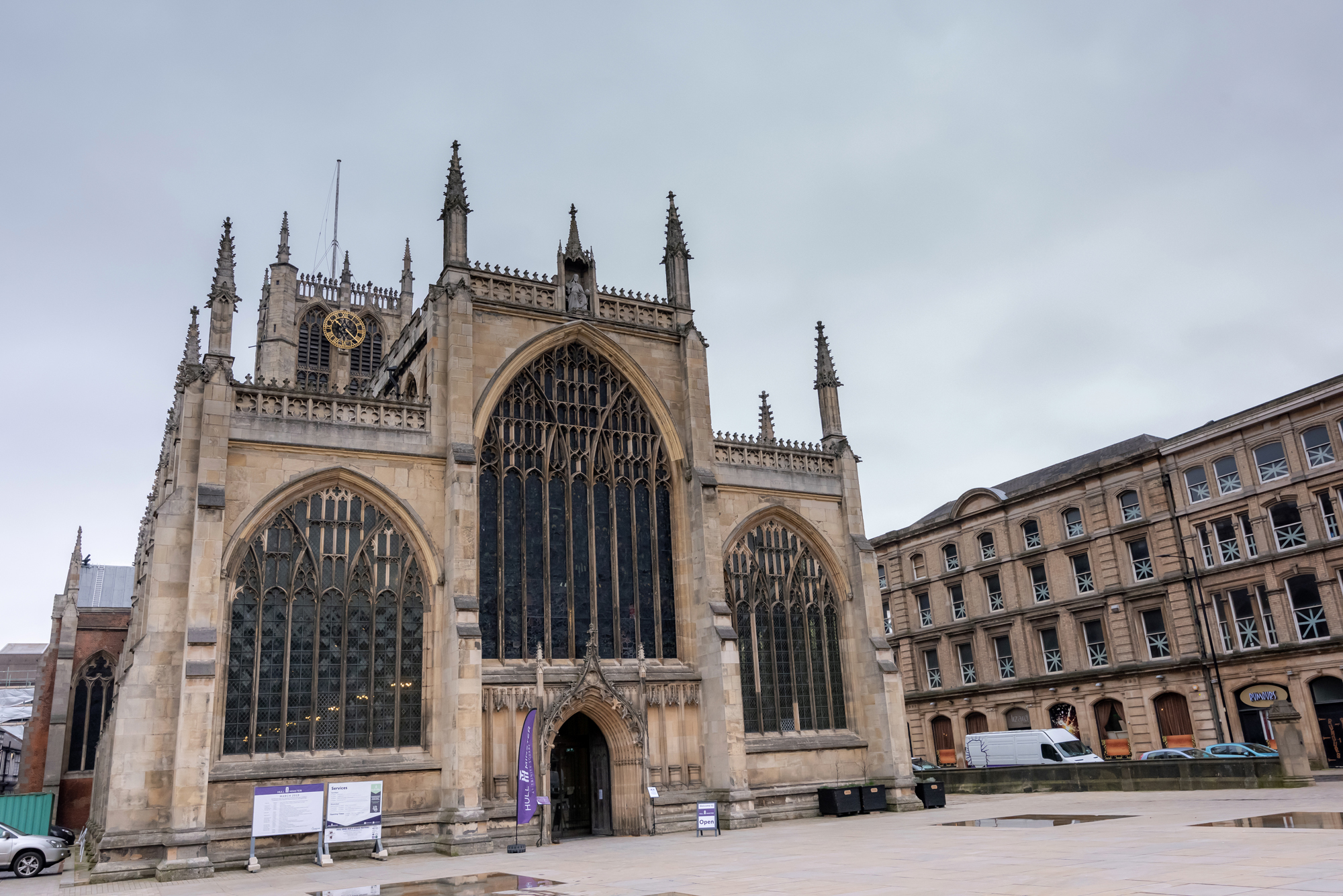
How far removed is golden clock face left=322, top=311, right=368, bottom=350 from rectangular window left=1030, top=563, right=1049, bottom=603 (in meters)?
39.5

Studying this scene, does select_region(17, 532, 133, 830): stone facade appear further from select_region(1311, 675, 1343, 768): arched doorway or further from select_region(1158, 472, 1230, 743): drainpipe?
select_region(1311, 675, 1343, 768): arched doorway

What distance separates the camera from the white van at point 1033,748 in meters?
38.9

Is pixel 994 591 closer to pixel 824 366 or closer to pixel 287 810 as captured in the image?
pixel 824 366

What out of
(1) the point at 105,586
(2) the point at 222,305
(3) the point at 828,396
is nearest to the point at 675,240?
(3) the point at 828,396

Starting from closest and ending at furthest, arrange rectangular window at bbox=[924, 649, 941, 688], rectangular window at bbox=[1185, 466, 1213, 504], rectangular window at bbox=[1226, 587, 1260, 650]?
rectangular window at bbox=[1226, 587, 1260, 650] < rectangular window at bbox=[1185, 466, 1213, 504] < rectangular window at bbox=[924, 649, 941, 688]

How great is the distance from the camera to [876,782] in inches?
1216

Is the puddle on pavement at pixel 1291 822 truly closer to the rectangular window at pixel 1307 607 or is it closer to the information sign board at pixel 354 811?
the information sign board at pixel 354 811

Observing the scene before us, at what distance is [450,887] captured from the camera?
1605cm

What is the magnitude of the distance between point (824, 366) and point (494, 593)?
48.3 feet

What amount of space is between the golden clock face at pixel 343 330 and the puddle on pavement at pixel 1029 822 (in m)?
44.3

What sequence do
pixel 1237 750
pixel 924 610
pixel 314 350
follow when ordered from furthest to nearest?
1. pixel 314 350
2. pixel 924 610
3. pixel 1237 750

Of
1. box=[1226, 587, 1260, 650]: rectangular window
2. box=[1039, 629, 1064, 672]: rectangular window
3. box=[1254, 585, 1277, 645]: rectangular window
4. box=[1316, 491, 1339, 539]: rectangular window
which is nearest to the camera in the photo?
box=[1316, 491, 1339, 539]: rectangular window

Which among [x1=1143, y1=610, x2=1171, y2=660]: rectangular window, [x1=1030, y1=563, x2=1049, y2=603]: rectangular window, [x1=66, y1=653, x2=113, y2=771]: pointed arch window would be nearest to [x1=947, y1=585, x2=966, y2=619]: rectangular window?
[x1=1030, y1=563, x2=1049, y2=603]: rectangular window

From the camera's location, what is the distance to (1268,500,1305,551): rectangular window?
129 ft
